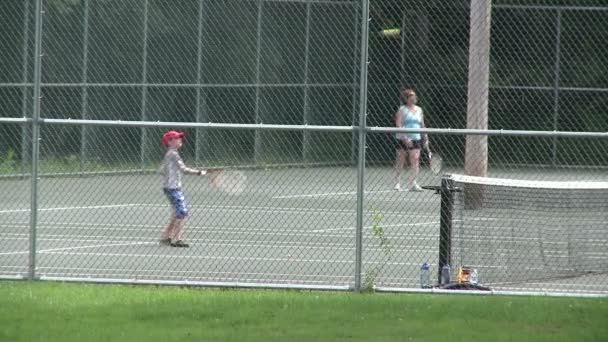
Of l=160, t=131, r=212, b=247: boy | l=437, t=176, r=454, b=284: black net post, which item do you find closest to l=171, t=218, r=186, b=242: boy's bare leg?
l=160, t=131, r=212, b=247: boy

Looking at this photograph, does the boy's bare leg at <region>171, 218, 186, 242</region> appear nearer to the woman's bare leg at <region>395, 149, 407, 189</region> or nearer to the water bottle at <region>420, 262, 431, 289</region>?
the water bottle at <region>420, 262, 431, 289</region>

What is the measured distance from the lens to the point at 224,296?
1052 cm

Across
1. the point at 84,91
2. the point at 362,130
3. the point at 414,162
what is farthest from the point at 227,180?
the point at 84,91

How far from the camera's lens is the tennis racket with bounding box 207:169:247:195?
1253cm

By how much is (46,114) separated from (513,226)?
38.0 ft

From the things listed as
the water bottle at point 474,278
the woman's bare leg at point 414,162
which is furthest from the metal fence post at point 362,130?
the woman's bare leg at point 414,162

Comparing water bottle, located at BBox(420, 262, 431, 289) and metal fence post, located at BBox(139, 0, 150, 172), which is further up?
metal fence post, located at BBox(139, 0, 150, 172)

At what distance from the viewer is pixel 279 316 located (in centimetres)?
957

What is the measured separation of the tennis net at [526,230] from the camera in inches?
462

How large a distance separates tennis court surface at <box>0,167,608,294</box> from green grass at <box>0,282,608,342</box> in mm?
862

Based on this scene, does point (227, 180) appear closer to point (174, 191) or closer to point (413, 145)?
point (174, 191)

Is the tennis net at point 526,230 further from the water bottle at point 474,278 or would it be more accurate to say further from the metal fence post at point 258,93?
the metal fence post at point 258,93

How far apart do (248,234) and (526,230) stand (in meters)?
3.98

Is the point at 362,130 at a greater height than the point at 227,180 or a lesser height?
greater
